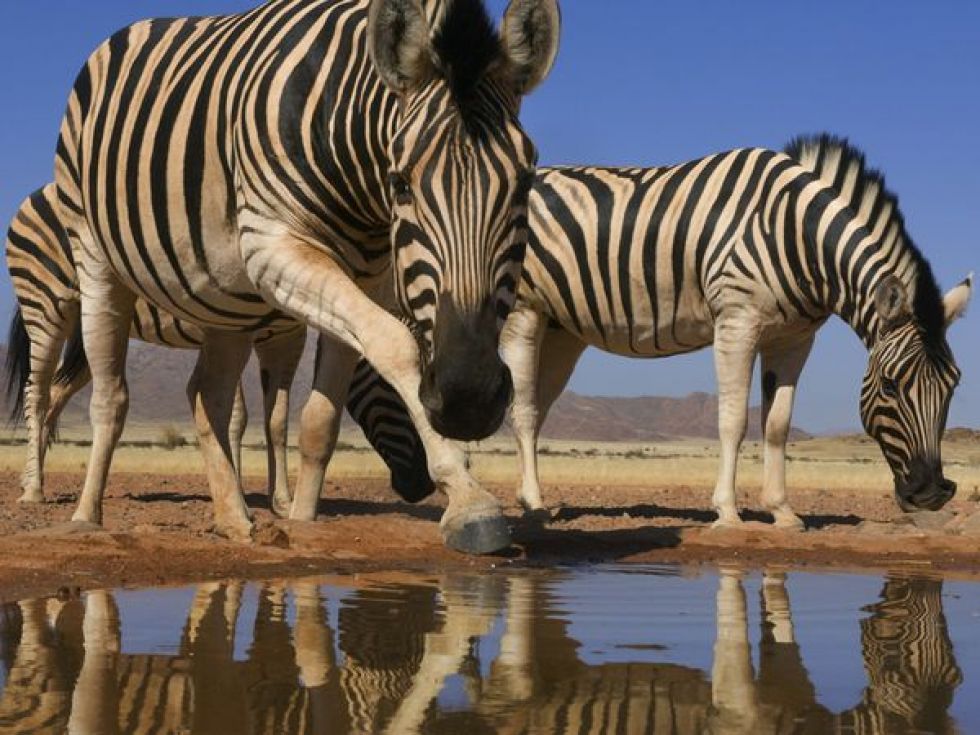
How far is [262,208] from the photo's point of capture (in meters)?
6.18

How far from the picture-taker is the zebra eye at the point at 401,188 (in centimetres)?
545

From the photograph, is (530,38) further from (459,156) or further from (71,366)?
(71,366)

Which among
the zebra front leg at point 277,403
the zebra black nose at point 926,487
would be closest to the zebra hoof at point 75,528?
the zebra front leg at point 277,403

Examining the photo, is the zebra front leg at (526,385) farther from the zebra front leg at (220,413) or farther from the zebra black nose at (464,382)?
the zebra black nose at (464,382)

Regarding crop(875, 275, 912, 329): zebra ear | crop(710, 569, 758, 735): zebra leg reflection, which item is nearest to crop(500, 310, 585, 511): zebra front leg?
crop(875, 275, 912, 329): zebra ear

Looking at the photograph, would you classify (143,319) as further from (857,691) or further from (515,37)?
(857,691)

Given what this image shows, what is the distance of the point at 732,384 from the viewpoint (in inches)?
395

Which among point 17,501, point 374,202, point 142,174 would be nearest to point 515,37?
point 374,202

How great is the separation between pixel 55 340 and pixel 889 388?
707 centimetres

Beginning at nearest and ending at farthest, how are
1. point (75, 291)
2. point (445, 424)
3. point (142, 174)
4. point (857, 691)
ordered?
point (857, 691) → point (445, 424) → point (142, 174) → point (75, 291)

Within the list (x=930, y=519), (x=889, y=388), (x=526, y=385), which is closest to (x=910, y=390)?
(x=889, y=388)

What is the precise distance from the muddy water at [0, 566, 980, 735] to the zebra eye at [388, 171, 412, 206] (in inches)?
58.3

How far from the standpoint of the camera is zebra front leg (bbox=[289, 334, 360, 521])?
691 centimetres

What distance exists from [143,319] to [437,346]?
6.78 meters
